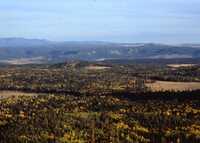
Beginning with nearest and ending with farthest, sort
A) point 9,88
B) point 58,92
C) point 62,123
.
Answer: point 62,123 → point 58,92 → point 9,88

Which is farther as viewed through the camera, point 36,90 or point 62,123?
point 36,90

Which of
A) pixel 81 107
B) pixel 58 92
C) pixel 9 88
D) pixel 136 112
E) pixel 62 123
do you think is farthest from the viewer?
pixel 9 88

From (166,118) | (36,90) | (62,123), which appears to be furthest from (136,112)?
(36,90)

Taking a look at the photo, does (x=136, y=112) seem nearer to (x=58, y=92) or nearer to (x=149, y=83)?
(x=58, y=92)

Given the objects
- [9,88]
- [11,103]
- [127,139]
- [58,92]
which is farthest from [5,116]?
[9,88]

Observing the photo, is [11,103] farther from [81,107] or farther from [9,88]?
[9,88]

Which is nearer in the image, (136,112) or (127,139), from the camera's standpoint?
(127,139)

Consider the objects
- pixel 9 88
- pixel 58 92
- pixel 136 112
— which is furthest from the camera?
pixel 9 88

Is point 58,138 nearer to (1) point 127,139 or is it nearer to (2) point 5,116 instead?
(1) point 127,139

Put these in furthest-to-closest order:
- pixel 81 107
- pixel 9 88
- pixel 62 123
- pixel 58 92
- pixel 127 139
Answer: pixel 9 88 < pixel 58 92 < pixel 81 107 < pixel 62 123 < pixel 127 139
